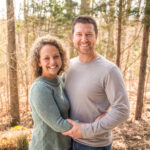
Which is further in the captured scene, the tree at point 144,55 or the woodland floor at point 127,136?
the tree at point 144,55

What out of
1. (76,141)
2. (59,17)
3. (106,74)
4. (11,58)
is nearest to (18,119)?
(11,58)

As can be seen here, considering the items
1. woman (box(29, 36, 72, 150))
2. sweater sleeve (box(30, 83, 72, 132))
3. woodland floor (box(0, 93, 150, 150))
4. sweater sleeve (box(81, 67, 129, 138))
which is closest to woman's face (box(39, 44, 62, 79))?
woman (box(29, 36, 72, 150))

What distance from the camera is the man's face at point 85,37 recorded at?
1.44 m

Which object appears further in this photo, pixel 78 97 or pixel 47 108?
pixel 78 97

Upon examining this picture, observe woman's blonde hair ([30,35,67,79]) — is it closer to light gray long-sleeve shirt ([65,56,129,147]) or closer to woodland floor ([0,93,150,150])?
light gray long-sleeve shirt ([65,56,129,147])

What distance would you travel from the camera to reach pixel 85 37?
144 cm

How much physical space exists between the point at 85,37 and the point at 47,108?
0.69m

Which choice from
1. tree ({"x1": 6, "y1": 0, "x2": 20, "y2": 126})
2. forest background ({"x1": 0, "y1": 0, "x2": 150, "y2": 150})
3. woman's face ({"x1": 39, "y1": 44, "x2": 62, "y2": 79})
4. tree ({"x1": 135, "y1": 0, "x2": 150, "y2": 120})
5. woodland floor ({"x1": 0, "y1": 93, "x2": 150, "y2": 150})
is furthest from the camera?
tree ({"x1": 6, "y1": 0, "x2": 20, "y2": 126})

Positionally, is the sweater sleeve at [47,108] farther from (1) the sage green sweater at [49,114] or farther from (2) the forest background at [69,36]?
(2) the forest background at [69,36]

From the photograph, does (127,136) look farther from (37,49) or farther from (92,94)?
(37,49)

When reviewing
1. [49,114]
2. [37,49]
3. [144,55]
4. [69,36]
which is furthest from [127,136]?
[69,36]

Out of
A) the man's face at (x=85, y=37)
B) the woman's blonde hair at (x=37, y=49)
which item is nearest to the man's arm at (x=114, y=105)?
the man's face at (x=85, y=37)

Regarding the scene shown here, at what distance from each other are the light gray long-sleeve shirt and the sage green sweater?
120mm

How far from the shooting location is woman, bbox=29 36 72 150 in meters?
1.26
